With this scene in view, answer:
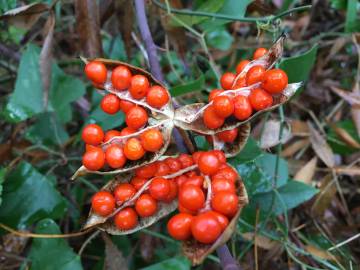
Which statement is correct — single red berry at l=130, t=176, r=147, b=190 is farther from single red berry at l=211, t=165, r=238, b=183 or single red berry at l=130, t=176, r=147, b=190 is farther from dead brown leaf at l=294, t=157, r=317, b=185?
dead brown leaf at l=294, t=157, r=317, b=185

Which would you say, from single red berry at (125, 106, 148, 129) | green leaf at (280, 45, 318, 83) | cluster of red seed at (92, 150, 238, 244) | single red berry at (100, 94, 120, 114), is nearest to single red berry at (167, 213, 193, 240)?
cluster of red seed at (92, 150, 238, 244)

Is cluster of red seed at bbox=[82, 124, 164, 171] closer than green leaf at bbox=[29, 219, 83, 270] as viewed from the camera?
Yes

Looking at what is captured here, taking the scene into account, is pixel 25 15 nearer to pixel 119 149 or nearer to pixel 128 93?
pixel 128 93

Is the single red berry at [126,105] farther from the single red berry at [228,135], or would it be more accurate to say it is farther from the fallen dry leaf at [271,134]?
the fallen dry leaf at [271,134]

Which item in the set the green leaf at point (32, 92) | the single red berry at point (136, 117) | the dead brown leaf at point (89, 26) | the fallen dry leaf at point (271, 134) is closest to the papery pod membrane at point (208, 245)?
the single red berry at point (136, 117)

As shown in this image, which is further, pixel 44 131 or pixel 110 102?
pixel 44 131

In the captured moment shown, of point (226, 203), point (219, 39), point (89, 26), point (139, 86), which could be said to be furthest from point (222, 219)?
point (219, 39)
